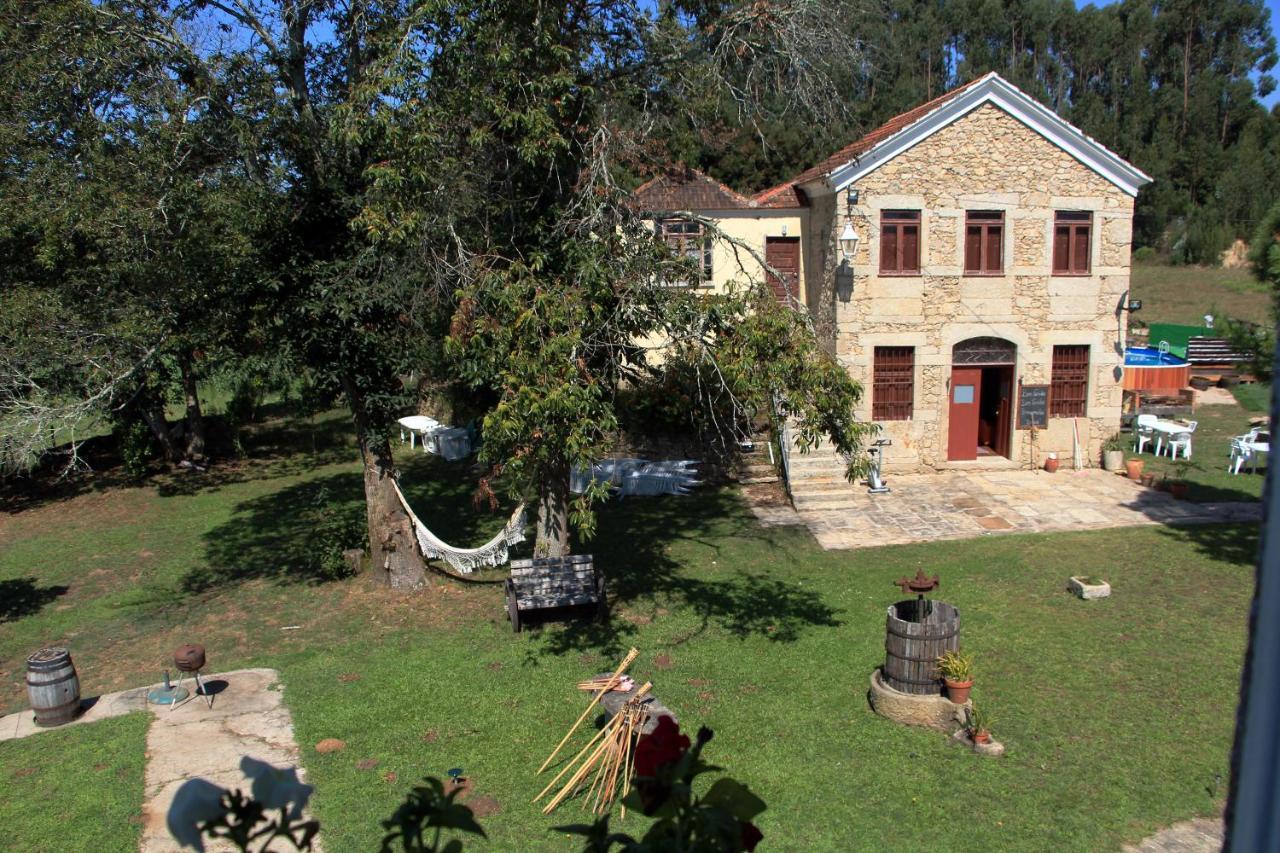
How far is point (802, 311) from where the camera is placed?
34.2ft

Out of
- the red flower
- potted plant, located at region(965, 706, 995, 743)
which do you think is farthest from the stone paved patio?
the red flower

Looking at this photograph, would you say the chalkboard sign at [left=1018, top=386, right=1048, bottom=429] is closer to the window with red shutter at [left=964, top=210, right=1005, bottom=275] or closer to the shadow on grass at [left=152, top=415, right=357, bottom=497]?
the window with red shutter at [left=964, top=210, right=1005, bottom=275]

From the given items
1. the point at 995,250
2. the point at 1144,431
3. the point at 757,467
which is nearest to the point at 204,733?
the point at 757,467

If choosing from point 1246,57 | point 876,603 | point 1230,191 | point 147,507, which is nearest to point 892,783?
point 876,603

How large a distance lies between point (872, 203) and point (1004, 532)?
281 inches

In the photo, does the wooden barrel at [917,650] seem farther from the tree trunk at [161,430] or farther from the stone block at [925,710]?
the tree trunk at [161,430]

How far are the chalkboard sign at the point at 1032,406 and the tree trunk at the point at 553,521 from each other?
445 inches

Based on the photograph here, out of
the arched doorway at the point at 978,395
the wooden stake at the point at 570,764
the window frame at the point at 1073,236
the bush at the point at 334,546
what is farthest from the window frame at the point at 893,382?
the wooden stake at the point at 570,764

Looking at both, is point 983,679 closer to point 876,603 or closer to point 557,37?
point 876,603

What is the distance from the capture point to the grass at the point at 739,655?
7766mm

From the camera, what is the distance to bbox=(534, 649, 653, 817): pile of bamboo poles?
303 inches

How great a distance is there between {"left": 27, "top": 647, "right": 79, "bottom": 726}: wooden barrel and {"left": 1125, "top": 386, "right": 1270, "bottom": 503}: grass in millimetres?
16960

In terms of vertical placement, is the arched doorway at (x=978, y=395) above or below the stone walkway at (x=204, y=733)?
above

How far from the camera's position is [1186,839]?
717cm
